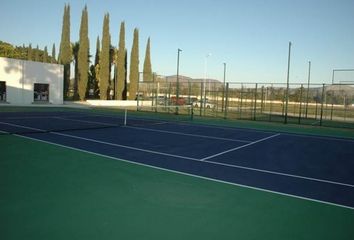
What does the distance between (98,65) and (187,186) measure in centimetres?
5141

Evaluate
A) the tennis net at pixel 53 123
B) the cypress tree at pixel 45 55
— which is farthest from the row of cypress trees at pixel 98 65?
the tennis net at pixel 53 123

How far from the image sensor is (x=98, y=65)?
56.5 meters

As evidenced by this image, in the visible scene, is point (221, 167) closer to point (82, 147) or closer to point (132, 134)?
point (82, 147)

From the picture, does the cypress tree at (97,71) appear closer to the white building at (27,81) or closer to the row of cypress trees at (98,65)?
the row of cypress trees at (98,65)

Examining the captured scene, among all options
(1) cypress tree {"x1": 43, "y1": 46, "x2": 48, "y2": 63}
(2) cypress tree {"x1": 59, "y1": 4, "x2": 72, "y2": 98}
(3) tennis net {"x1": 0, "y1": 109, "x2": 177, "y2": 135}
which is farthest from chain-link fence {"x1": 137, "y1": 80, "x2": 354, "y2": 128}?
(1) cypress tree {"x1": 43, "y1": 46, "x2": 48, "y2": 63}

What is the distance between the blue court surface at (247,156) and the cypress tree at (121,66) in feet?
123

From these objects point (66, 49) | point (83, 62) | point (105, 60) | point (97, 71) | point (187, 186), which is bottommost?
point (187, 186)

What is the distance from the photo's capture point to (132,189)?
733 centimetres

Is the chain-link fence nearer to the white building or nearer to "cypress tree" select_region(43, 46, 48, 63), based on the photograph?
the white building

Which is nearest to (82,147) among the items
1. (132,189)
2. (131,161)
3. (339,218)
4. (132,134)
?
(131,161)

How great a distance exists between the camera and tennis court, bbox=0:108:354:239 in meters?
5.45

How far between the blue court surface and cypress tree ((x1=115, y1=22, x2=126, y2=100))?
3736cm

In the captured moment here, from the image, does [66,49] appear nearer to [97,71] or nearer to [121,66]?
[97,71]

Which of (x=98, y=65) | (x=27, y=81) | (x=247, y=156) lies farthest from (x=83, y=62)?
(x=247, y=156)
